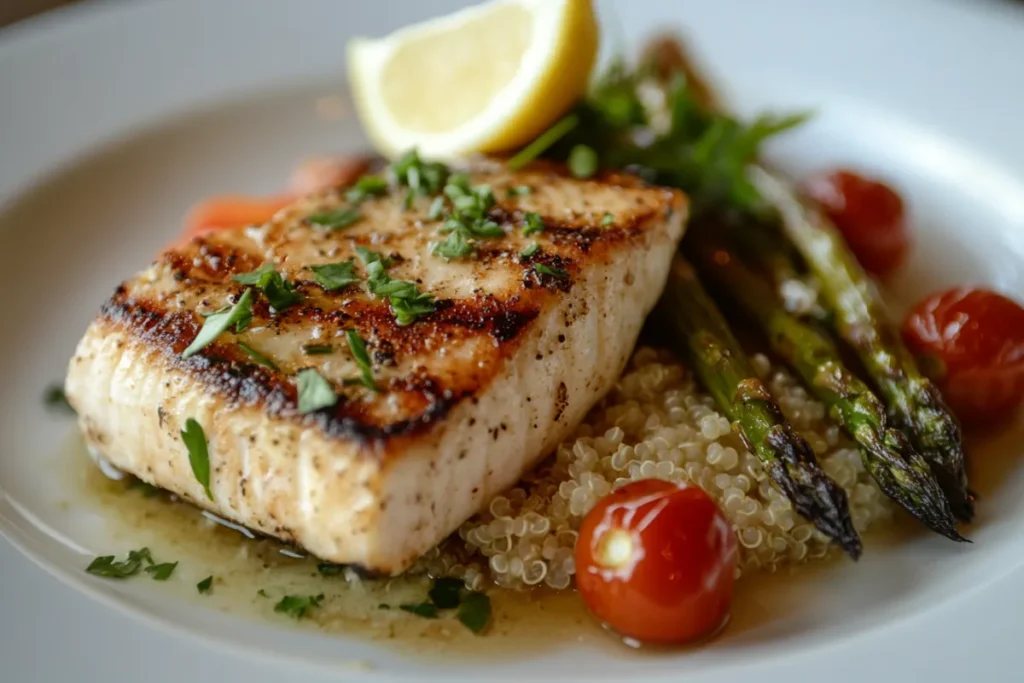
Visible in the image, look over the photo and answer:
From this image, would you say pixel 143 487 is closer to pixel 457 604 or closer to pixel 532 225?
pixel 457 604

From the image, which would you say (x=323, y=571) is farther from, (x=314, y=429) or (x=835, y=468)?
(x=835, y=468)

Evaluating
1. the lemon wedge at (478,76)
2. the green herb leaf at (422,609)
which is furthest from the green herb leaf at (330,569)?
the lemon wedge at (478,76)

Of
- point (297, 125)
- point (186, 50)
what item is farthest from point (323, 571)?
point (186, 50)

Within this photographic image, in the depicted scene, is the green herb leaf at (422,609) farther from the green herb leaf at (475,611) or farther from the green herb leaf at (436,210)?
the green herb leaf at (436,210)

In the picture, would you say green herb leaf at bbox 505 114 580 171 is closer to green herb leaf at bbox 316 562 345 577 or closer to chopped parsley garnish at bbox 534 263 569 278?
chopped parsley garnish at bbox 534 263 569 278

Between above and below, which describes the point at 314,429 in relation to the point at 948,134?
above

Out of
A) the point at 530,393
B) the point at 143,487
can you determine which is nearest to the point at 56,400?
the point at 143,487

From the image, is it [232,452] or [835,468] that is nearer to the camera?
[232,452]
